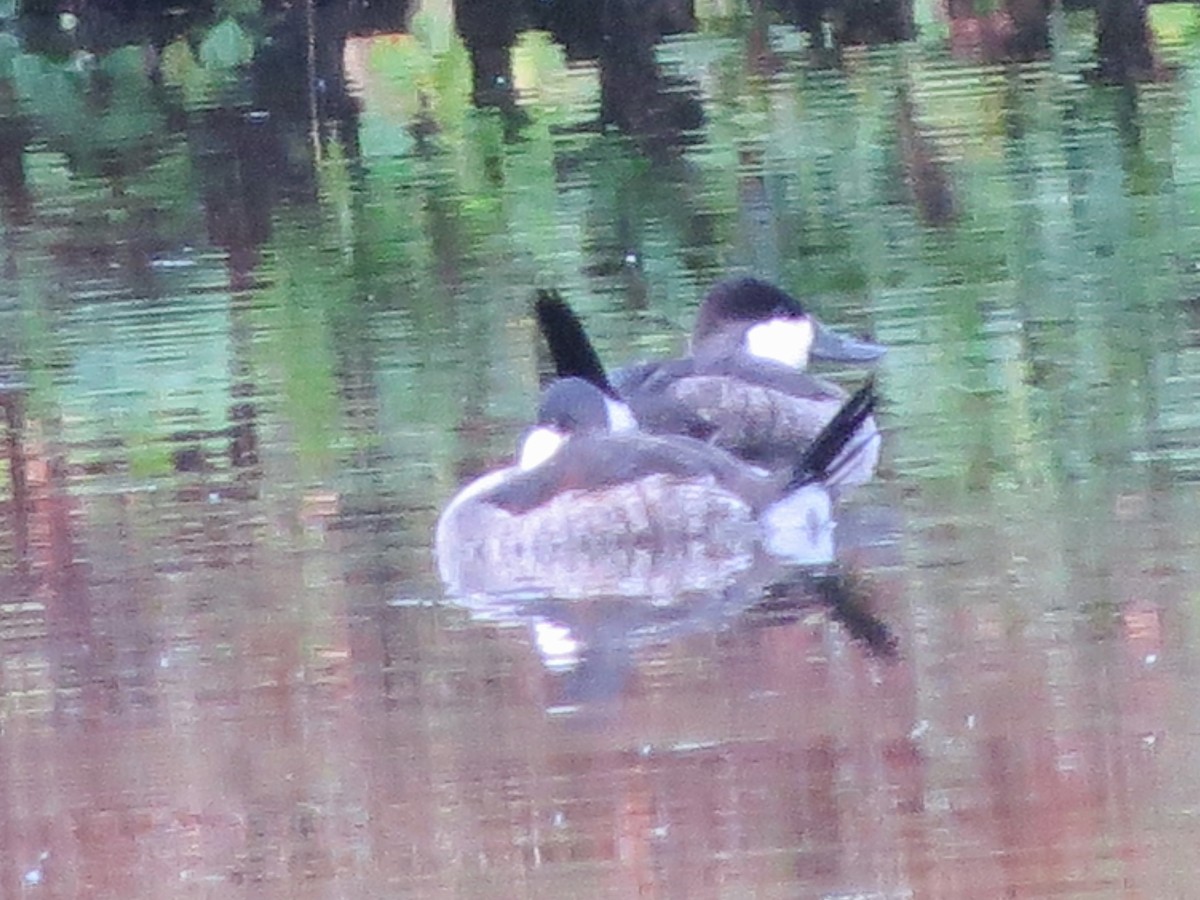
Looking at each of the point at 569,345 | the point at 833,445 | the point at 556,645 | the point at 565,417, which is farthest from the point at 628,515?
the point at 556,645

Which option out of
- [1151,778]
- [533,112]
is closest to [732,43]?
[533,112]

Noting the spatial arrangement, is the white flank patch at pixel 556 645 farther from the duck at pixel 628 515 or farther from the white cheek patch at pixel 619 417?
the white cheek patch at pixel 619 417

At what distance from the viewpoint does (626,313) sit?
10781mm

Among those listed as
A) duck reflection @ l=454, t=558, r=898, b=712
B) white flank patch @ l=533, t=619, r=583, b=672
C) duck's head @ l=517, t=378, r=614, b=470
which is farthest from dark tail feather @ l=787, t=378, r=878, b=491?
white flank patch @ l=533, t=619, r=583, b=672

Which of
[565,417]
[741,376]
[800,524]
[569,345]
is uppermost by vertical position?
[569,345]

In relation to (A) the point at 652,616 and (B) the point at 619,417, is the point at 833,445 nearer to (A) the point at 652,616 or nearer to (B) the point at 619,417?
(B) the point at 619,417

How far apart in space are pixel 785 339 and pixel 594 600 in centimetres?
243

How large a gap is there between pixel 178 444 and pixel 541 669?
2682mm

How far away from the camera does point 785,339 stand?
9.64 metres

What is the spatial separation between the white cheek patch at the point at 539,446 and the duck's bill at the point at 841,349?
5.34 ft

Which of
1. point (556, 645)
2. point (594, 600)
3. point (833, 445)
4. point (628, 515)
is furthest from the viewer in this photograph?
point (833, 445)

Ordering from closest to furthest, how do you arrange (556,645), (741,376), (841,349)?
1. (556,645)
2. (741,376)
3. (841,349)

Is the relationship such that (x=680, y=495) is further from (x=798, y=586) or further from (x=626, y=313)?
(x=626, y=313)

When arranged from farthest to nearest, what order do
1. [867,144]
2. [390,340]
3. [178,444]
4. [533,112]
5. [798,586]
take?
[533,112]
[867,144]
[390,340]
[178,444]
[798,586]
